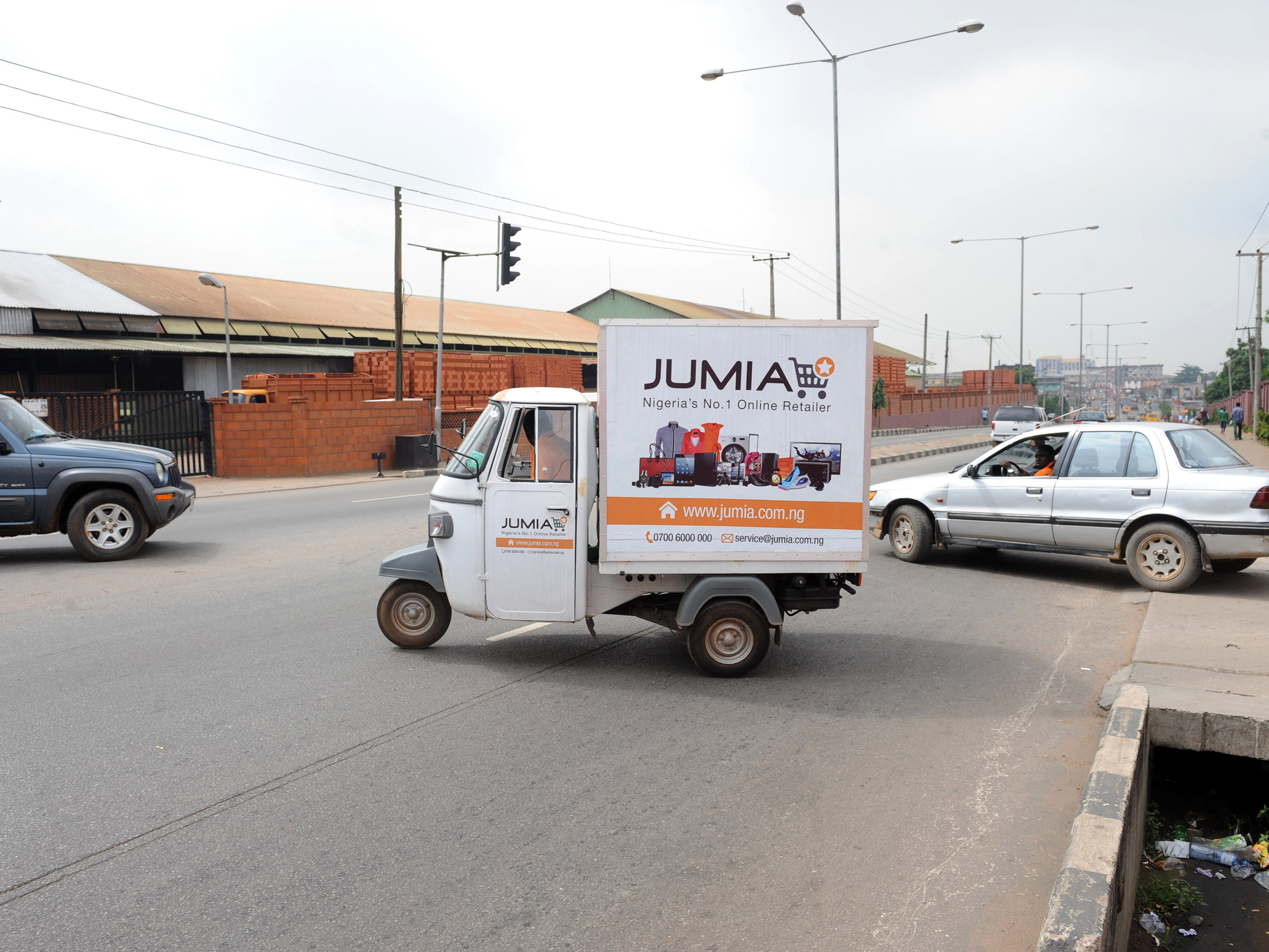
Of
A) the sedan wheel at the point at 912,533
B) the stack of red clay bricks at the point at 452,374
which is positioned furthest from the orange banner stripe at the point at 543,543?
the stack of red clay bricks at the point at 452,374

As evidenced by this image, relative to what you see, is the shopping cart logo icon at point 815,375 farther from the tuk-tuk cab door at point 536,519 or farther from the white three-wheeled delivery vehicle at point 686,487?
the tuk-tuk cab door at point 536,519

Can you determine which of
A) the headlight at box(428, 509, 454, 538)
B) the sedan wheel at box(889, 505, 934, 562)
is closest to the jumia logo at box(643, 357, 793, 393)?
the headlight at box(428, 509, 454, 538)

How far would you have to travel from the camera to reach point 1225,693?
593cm

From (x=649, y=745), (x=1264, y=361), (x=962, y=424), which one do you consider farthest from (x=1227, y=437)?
(x=649, y=745)

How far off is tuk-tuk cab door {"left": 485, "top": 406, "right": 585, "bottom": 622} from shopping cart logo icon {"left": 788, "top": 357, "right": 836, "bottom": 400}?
4.77ft

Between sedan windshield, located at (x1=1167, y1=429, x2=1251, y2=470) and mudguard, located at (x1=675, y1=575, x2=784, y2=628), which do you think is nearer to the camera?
mudguard, located at (x1=675, y1=575, x2=784, y2=628)

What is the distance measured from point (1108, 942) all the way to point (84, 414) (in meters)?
21.9

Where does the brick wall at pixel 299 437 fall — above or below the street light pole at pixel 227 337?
below

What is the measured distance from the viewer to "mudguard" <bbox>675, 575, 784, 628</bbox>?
647cm

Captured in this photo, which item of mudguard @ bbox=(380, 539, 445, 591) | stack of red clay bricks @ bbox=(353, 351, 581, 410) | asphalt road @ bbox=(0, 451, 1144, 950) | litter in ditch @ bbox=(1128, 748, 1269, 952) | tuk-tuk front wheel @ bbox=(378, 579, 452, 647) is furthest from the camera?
stack of red clay bricks @ bbox=(353, 351, 581, 410)

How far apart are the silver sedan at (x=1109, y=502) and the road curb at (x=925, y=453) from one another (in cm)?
1732

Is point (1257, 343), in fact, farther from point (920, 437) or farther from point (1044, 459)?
point (1044, 459)

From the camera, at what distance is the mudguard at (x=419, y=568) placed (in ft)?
22.8

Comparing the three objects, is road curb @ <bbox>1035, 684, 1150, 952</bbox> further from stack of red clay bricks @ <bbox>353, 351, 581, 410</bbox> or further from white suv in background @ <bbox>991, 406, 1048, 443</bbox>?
white suv in background @ <bbox>991, 406, 1048, 443</bbox>
